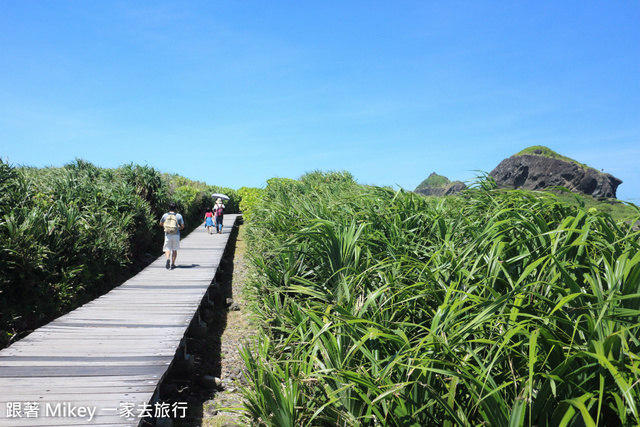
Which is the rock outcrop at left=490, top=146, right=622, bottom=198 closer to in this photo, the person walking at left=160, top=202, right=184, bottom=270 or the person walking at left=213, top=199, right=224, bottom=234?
the person walking at left=213, top=199, right=224, bottom=234

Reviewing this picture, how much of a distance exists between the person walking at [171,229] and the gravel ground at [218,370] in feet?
5.00

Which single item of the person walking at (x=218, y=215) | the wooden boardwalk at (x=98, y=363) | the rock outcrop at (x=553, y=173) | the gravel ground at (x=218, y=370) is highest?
the rock outcrop at (x=553, y=173)

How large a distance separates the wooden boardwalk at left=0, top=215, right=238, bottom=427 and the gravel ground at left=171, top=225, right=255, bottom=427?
0.30 meters

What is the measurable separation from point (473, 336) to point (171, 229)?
8.11 metres

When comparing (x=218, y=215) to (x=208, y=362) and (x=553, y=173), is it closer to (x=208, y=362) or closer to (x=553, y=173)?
(x=208, y=362)

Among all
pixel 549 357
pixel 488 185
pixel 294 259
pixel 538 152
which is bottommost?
pixel 549 357

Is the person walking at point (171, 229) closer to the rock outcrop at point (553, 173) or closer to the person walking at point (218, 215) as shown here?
the person walking at point (218, 215)

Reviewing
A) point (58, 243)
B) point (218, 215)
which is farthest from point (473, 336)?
point (218, 215)

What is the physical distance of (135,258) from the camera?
12578 mm

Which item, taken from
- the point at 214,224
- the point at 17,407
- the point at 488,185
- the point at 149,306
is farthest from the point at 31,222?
the point at 214,224

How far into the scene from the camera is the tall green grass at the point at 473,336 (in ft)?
6.66

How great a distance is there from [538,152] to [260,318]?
2976 inches

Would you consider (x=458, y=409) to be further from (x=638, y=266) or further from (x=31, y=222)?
(x=31, y=222)

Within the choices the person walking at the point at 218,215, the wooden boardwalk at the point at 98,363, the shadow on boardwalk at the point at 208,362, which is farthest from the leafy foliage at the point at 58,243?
the person walking at the point at 218,215
